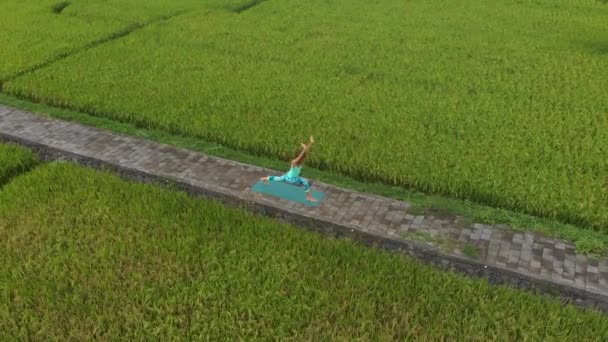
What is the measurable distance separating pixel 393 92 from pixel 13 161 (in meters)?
5.30

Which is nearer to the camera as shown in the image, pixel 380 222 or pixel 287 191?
pixel 380 222

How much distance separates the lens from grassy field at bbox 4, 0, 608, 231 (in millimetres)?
5852

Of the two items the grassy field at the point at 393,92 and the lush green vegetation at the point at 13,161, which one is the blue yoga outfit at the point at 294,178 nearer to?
the grassy field at the point at 393,92

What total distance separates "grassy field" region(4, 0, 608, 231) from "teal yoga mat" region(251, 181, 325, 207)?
2.27 ft

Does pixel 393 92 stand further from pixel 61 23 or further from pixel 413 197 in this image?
pixel 61 23

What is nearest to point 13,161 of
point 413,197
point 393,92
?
point 413,197

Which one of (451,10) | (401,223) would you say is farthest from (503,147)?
(451,10)

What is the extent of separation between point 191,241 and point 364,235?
5.37ft

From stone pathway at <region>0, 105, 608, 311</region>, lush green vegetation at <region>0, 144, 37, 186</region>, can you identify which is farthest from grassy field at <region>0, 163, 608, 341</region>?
lush green vegetation at <region>0, 144, 37, 186</region>

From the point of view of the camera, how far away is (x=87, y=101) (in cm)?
760

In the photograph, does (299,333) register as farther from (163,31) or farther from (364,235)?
(163,31)

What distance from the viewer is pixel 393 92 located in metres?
7.96

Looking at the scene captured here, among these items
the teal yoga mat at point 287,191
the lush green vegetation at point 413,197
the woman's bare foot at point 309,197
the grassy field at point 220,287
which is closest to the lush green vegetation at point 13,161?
the grassy field at point 220,287

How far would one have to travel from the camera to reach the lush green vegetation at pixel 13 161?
587cm
